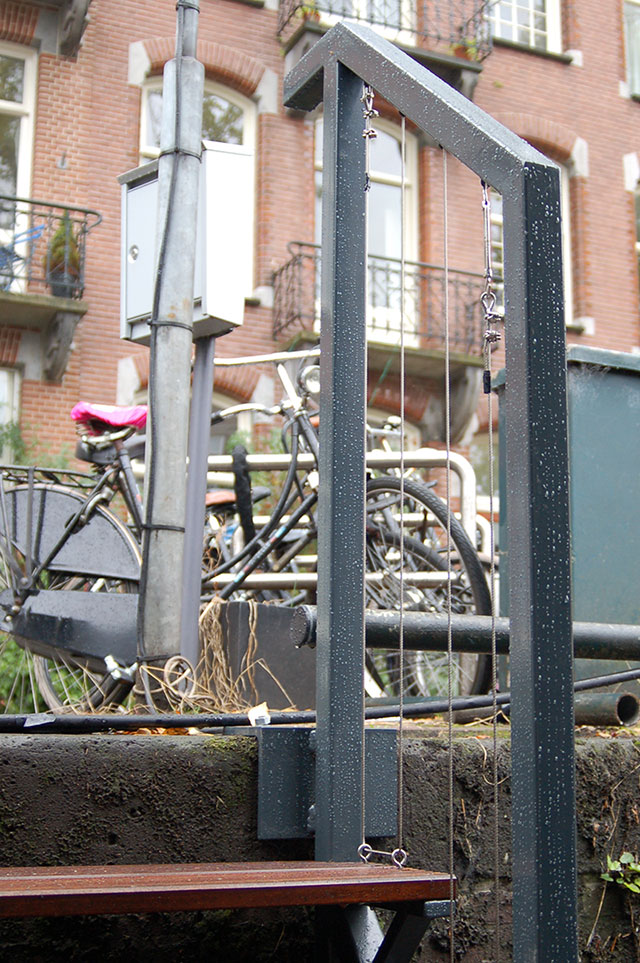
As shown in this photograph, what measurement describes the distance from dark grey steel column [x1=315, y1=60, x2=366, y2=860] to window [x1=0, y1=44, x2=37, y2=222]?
1162 centimetres

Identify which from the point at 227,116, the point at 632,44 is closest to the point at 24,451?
the point at 227,116

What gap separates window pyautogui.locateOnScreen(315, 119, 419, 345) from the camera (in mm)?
14688

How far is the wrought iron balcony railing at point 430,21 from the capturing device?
49.5 feet

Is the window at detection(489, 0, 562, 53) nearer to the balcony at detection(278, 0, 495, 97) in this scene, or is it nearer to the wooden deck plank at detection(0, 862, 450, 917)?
the balcony at detection(278, 0, 495, 97)

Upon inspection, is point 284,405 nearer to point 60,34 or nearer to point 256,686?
point 256,686

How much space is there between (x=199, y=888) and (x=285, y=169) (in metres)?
13.5

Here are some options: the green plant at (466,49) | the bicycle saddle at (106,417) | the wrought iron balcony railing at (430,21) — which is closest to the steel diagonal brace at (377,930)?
the bicycle saddle at (106,417)

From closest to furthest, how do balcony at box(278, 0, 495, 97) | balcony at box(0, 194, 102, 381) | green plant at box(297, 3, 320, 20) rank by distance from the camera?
balcony at box(0, 194, 102, 381) < green plant at box(297, 3, 320, 20) < balcony at box(278, 0, 495, 97)

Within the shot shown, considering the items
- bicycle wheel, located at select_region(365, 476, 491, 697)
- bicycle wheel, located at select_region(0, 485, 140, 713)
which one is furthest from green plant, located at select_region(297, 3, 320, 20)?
bicycle wheel, located at select_region(0, 485, 140, 713)

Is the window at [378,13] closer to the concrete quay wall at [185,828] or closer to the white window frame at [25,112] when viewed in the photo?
the white window frame at [25,112]

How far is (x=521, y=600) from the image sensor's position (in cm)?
154

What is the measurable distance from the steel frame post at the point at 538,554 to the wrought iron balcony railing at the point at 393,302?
12.1 m

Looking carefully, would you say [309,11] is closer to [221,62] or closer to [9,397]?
[221,62]

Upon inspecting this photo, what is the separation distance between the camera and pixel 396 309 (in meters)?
14.9
